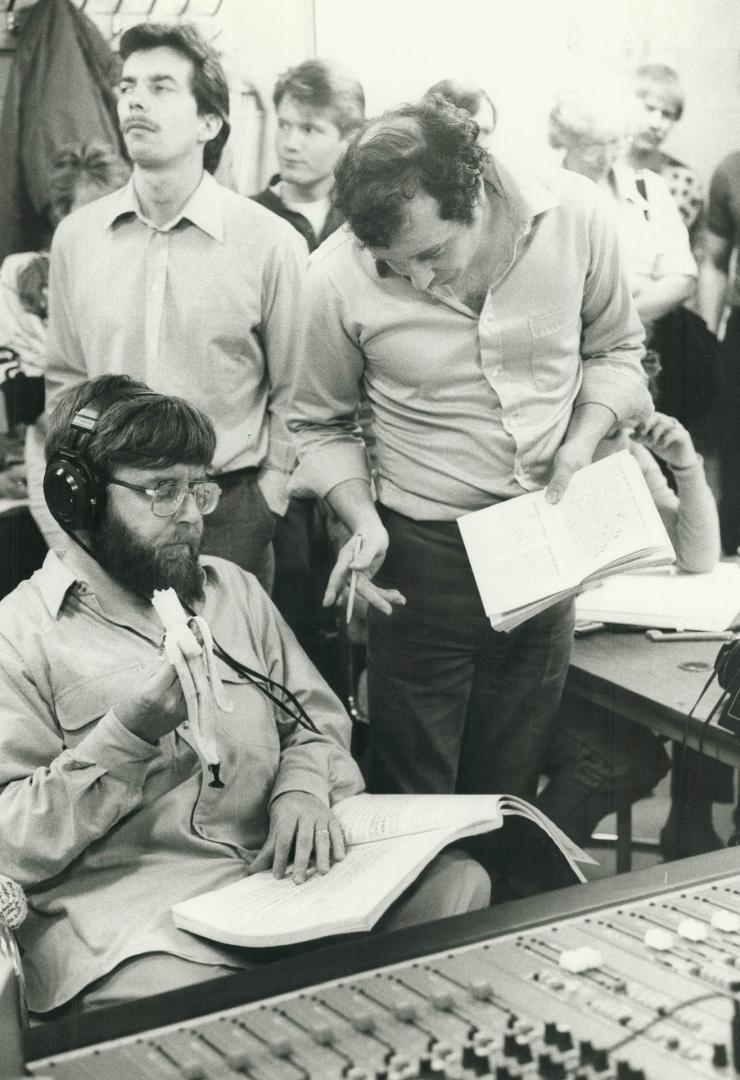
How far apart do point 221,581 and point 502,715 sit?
0.67 meters

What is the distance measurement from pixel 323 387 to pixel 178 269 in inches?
12.5

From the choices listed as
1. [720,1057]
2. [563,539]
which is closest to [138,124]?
[563,539]

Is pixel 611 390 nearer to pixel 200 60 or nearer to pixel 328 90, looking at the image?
pixel 328 90

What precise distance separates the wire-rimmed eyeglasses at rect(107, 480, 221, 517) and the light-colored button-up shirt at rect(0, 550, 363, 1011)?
0.14m

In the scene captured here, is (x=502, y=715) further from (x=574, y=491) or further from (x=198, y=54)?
(x=198, y=54)

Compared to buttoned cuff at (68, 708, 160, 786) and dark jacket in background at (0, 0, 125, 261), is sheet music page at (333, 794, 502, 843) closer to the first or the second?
buttoned cuff at (68, 708, 160, 786)

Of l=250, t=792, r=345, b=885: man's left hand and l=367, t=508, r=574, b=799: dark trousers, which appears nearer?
l=250, t=792, r=345, b=885: man's left hand

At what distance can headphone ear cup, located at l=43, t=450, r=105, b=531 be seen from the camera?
181cm

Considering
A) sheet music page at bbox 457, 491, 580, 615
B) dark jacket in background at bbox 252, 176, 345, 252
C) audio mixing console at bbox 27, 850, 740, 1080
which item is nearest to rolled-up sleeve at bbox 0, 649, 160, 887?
audio mixing console at bbox 27, 850, 740, 1080

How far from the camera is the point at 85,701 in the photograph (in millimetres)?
1812

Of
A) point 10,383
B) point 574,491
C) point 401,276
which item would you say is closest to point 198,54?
point 401,276

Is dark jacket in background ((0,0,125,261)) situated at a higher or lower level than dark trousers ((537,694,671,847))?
higher

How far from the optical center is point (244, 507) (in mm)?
2219

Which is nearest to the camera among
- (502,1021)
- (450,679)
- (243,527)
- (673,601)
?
(502,1021)
